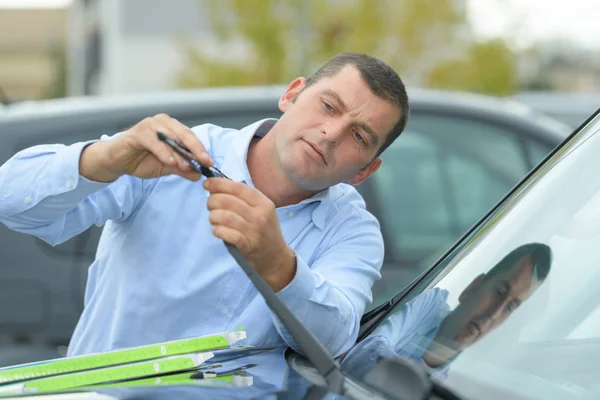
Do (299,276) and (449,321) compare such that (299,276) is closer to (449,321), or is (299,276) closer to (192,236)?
(449,321)

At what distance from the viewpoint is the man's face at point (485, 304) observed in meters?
1.87

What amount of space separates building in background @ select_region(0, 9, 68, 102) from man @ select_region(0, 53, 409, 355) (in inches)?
2798

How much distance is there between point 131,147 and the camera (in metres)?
2.19

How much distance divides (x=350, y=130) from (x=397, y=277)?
8.08 feet

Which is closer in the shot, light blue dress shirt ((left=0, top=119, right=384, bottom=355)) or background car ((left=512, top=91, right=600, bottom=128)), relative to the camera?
light blue dress shirt ((left=0, top=119, right=384, bottom=355))

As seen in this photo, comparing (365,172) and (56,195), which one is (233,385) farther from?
(365,172)

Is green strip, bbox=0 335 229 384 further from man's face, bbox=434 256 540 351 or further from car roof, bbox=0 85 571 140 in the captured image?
car roof, bbox=0 85 571 140

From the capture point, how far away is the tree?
2220cm

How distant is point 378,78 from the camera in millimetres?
2441

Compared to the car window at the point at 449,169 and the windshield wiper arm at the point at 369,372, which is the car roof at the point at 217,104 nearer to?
the car window at the point at 449,169

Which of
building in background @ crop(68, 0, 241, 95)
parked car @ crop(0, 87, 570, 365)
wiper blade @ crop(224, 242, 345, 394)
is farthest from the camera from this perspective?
building in background @ crop(68, 0, 241, 95)

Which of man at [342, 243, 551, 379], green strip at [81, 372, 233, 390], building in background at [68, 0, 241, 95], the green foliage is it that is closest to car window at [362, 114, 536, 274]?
man at [342, 243, 551, 379]

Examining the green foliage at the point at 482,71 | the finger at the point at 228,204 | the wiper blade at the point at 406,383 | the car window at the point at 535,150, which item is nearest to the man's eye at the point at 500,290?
the wiper blade at the point at 406,383

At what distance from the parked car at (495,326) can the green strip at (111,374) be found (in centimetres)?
4
